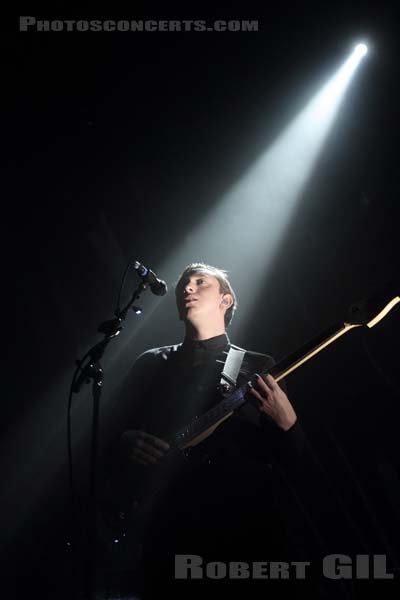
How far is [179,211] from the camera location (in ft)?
12.4

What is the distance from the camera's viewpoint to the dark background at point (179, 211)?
9.71 feet

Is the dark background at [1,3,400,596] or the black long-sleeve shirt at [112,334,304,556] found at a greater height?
the dark background at [1,3,400,596]

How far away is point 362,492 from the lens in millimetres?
2770

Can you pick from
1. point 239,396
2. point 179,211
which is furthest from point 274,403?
point 179,211

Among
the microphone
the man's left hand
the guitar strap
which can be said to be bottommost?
the man's left hand

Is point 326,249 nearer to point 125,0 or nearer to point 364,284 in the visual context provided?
point 364,284

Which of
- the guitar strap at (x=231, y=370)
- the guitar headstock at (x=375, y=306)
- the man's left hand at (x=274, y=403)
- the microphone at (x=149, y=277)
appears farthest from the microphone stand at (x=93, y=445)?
the guitar headstock at (x=375, y=306)

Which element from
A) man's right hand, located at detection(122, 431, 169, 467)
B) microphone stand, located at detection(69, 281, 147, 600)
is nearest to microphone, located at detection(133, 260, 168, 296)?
microphone stand, located at detection(69, 281, 147, 600)

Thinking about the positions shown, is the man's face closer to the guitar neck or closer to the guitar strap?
the guitar strap

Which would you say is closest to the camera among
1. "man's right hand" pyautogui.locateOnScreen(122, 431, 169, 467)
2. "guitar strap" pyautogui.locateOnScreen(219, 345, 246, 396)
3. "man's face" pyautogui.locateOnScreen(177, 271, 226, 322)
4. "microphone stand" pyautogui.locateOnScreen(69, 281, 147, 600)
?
"microphone stand" pyautogui.locateOnScreen(69, 281, 147, 600)

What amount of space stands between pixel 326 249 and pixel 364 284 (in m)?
0.38

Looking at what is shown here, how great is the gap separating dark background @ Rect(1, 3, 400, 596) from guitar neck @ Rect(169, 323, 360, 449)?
0.76m

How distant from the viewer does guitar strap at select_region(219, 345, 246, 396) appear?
234cm

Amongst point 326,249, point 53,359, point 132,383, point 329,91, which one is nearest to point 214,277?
point 132,383
